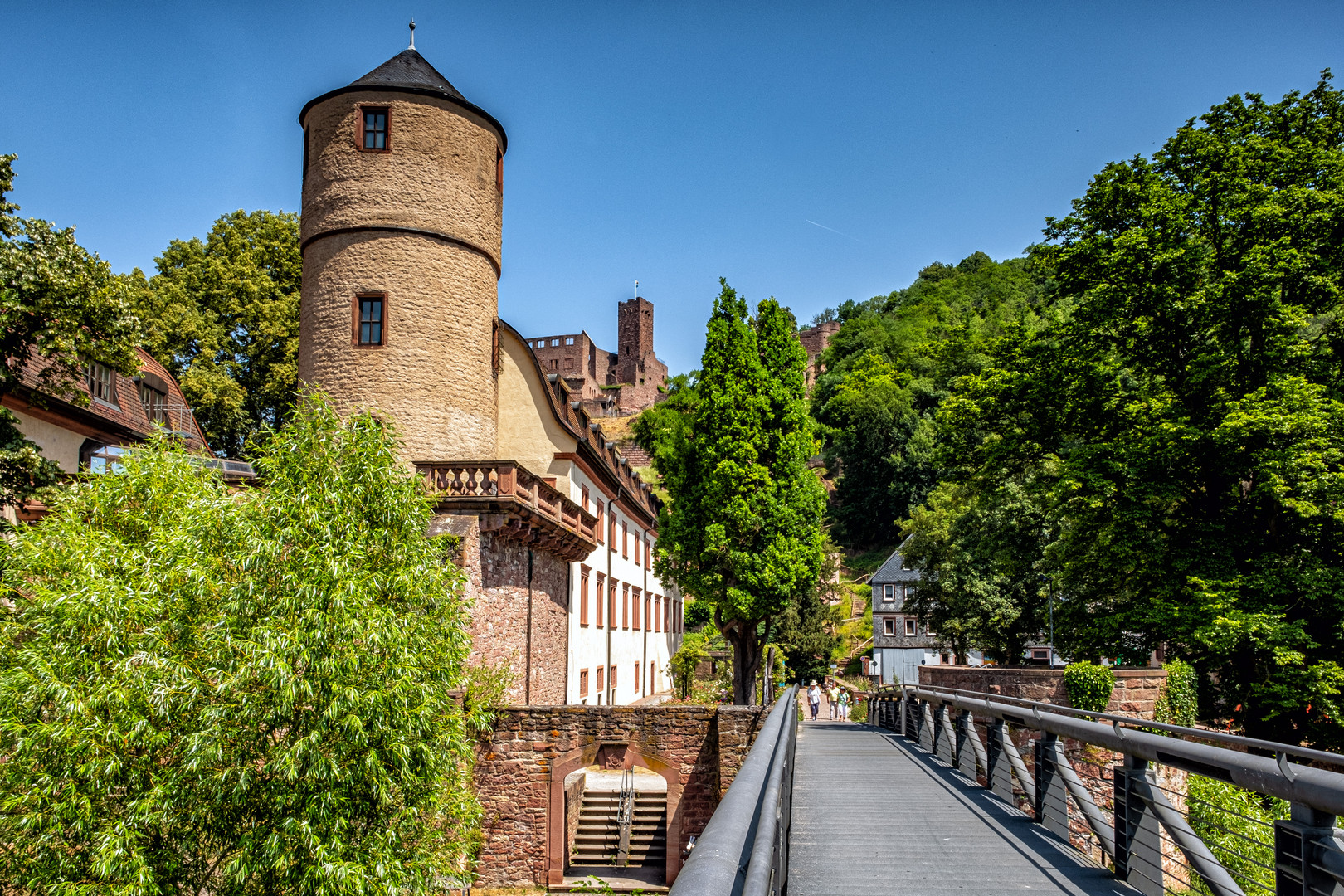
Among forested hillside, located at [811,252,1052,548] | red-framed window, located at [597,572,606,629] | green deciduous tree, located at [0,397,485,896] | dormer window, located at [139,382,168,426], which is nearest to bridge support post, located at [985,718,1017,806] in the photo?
green deciduous tree, located at [0,397,485,896]

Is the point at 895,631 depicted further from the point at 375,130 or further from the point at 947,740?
the point at 947,740

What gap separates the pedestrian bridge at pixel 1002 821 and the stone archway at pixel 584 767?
8.18m

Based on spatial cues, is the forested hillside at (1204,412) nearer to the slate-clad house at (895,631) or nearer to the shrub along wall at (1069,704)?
the shrub along wall at (1069,704)

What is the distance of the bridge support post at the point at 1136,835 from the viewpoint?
534 cm

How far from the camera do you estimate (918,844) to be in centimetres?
699

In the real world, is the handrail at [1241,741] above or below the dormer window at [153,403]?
below

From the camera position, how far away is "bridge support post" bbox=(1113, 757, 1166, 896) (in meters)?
5.34

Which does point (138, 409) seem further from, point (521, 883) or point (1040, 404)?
point (1040, 404)

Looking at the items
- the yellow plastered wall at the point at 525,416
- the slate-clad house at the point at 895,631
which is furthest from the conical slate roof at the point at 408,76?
the slate-clad house at the point at 895,631

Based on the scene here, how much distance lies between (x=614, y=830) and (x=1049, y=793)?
2117 centimetres

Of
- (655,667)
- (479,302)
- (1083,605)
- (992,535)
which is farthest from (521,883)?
(655,667)

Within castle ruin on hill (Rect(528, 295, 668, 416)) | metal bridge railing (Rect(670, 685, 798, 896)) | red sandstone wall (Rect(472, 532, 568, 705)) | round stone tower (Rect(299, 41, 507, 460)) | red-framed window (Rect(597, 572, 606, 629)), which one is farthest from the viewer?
castle ruin on hill (Rect(528, 295, 668, 416))

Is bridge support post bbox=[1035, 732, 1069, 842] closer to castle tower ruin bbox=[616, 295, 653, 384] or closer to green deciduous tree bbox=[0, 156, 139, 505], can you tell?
green deciduous tree bbox=[0, 156, 139, 505]

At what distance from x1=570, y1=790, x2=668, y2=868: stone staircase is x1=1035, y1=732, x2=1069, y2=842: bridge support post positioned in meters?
18.5
